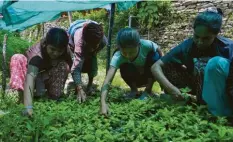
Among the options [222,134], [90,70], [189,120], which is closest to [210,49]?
[189,120]

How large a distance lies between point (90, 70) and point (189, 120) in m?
2.53

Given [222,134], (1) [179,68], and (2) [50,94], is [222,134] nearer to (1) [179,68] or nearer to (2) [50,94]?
(1) [179,68]

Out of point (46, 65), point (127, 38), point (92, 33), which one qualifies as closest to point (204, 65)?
point (127, 38)

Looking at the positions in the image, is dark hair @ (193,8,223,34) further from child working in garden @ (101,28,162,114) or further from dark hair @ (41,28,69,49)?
dark hair @ (41,28,69,49)

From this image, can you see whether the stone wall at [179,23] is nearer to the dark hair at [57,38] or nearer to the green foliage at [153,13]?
the green foliage at [153,13]

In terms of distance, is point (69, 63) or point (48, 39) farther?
point (69, 63)

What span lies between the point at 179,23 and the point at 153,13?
751 mm

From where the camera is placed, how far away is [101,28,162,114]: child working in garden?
3.69 metres

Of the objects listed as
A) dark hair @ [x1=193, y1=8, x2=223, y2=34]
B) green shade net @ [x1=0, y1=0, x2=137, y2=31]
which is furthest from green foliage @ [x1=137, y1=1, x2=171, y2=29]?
dark hair @ [x1=193, y1=8, x2=223, y2=34]

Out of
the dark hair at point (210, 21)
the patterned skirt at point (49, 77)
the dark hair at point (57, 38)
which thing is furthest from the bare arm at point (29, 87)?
the dark hair at point (210, 21)

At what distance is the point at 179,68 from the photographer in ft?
12.6

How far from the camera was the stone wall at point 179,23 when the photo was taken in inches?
358

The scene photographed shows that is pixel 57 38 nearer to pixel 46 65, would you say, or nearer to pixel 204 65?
pixel 46 65

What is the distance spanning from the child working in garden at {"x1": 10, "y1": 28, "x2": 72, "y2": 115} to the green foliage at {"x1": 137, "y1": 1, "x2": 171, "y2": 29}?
544 centimetres
